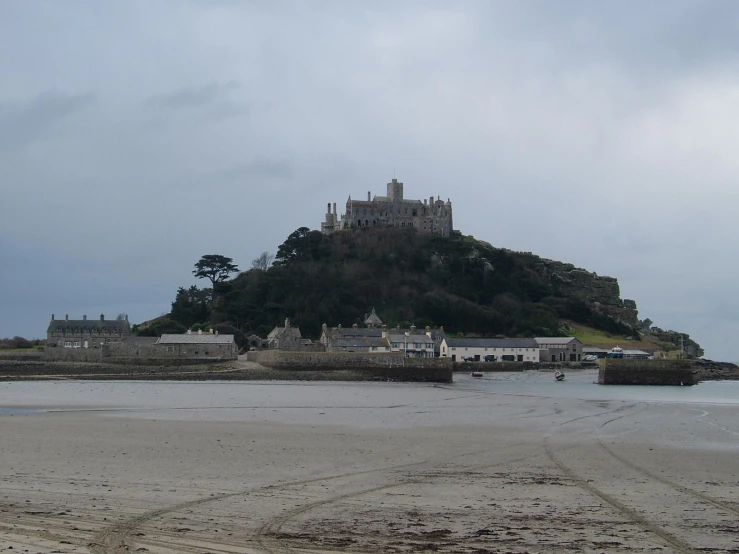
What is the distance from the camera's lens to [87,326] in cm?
7681

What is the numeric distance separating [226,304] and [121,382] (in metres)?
35.7

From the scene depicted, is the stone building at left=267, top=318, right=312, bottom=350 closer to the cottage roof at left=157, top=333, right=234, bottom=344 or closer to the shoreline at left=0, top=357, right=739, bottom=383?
the cottage roof at left=157, top=333, right=234, bottom=344

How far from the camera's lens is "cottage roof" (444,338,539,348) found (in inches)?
3120

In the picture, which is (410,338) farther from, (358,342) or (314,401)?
(314,401)

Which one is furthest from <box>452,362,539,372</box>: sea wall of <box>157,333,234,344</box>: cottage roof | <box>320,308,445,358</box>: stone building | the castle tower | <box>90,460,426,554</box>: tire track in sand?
<box>90,460,426,554</box>: tire track in sand

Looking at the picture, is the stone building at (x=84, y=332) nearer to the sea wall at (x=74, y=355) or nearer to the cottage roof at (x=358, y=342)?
the sea wall at (x=74, y=355)

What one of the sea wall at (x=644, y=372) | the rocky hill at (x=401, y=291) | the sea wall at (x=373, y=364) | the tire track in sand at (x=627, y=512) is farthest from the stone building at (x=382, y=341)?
the tire track in sand at (x=627, y=512)

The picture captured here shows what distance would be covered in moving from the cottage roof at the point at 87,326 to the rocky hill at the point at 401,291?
630 cm

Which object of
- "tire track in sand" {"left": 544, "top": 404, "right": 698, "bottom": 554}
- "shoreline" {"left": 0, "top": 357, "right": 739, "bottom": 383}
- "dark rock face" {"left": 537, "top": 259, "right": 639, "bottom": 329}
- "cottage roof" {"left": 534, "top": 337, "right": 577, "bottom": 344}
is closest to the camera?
"tire track in sand" {"left": 544, "top": 404, "right": 698, "bottom": 554}

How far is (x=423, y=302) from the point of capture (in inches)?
3533

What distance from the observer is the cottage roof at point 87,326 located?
7569 cm

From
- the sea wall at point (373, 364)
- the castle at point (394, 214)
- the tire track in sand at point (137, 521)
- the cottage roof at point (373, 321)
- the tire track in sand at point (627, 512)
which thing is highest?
the castle at point (394, 214)

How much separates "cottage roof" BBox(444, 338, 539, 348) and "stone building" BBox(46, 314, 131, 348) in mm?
32372

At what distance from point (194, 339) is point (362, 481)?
182 feet
